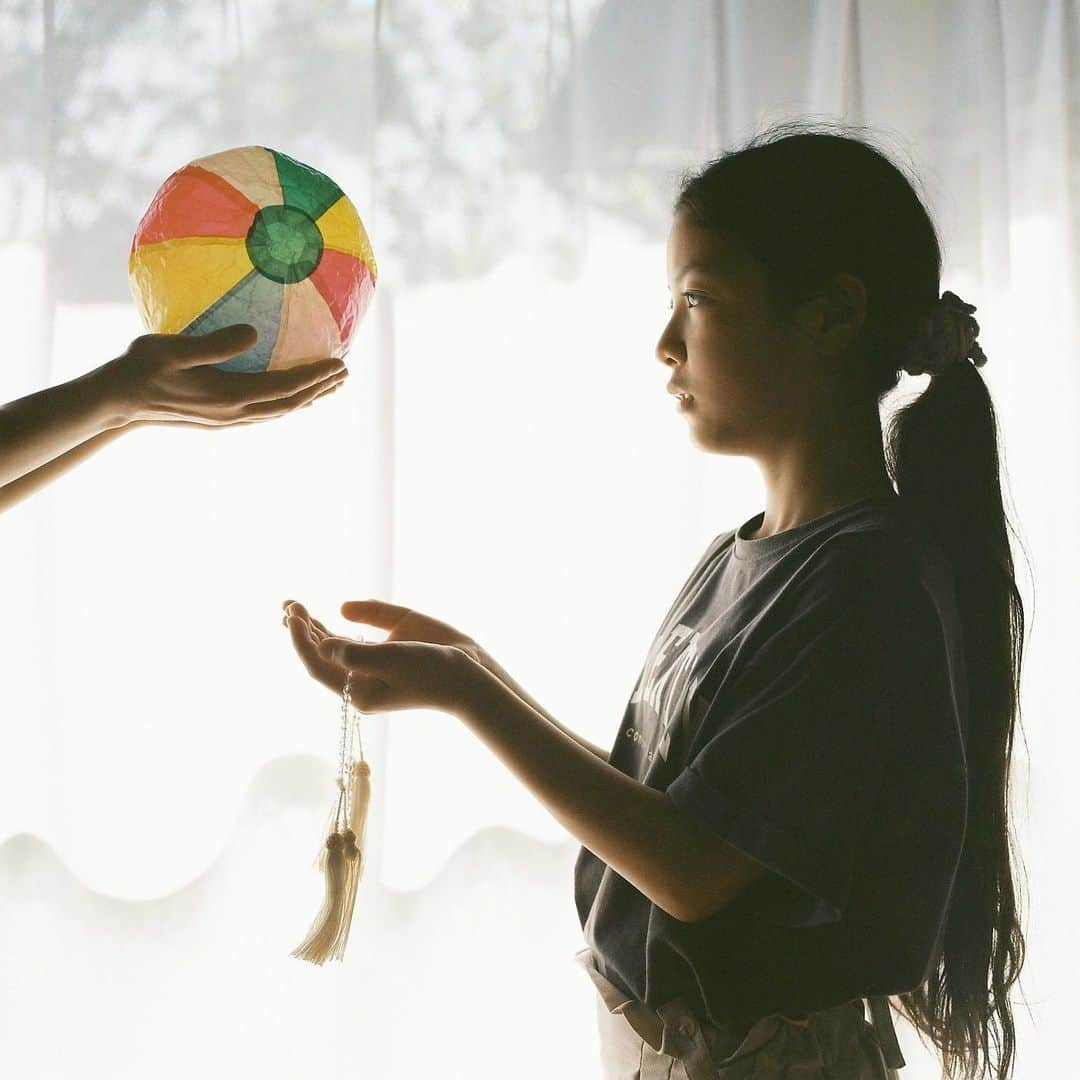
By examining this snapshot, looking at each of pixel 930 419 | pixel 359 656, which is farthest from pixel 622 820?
pixel 930 419

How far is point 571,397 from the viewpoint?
1806mm

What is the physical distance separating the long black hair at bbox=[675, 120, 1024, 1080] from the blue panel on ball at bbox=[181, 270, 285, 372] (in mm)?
464

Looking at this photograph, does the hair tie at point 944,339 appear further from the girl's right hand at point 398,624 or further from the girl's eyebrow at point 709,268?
the girl's right hand at point 398,624

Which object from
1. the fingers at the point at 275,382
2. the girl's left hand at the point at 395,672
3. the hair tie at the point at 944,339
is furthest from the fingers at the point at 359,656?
the hair tie at the point at 944,339

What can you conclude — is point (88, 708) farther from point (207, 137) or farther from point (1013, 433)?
point (1013, 433)

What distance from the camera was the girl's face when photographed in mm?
1064

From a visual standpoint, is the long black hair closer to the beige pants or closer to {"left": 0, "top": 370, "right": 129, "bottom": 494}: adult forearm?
the beige pants

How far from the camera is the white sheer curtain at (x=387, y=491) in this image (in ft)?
5.62

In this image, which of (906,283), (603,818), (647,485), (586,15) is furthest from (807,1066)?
(586,15)

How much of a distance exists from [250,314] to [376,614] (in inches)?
14.3

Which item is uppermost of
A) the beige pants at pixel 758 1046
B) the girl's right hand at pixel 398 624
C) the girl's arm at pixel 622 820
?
the girl's right hand at pixel 398 624

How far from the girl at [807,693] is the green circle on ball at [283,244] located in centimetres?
37

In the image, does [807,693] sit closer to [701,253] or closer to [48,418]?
[701,253]

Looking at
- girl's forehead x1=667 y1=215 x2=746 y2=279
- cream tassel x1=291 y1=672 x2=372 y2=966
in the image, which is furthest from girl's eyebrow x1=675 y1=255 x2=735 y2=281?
cream tassel x1=291 y1=672 x2=372 y2=966
